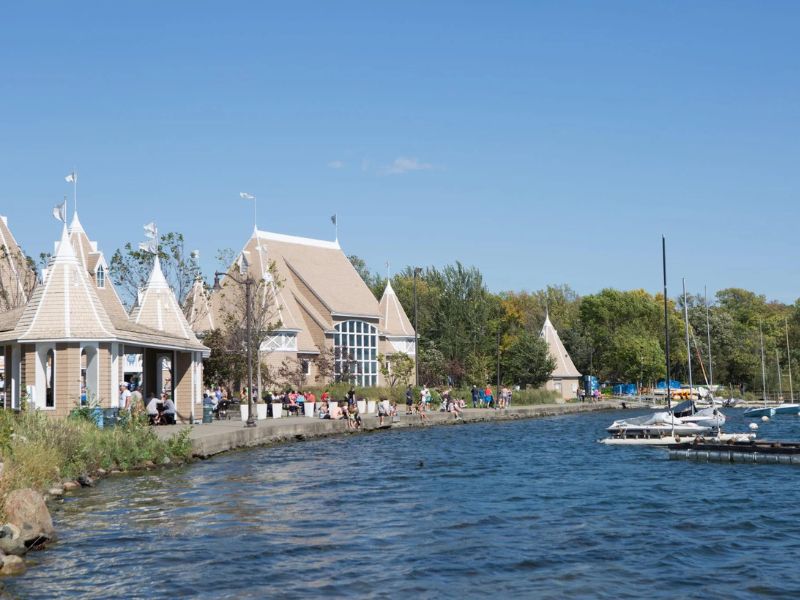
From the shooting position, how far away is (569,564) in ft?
55.2

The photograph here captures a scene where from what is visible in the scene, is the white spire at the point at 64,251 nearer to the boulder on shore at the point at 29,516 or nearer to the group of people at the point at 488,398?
the boulder on shore at the point at 29,516

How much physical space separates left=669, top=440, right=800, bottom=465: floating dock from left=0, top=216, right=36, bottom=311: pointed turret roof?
35533mm

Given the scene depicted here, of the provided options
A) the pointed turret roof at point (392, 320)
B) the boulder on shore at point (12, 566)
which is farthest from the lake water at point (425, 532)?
the pointed turret roof at point (392, 320)

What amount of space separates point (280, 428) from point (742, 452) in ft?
59.9

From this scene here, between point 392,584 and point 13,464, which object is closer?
point 392,584

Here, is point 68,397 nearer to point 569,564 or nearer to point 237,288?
point 569,564

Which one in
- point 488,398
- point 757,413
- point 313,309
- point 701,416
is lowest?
point 757,413

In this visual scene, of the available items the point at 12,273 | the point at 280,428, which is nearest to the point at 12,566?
the point at 280,428

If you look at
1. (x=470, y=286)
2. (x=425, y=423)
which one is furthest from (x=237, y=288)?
(x=470, y=286)

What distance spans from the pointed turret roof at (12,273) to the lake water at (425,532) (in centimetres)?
2638

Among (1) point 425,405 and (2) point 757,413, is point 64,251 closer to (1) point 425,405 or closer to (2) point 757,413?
(1) point 425,405

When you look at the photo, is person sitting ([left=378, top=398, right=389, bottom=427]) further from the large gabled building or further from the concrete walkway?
the large gabled building

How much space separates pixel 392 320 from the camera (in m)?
Result: 79.1

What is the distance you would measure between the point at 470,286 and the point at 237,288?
36715mm
